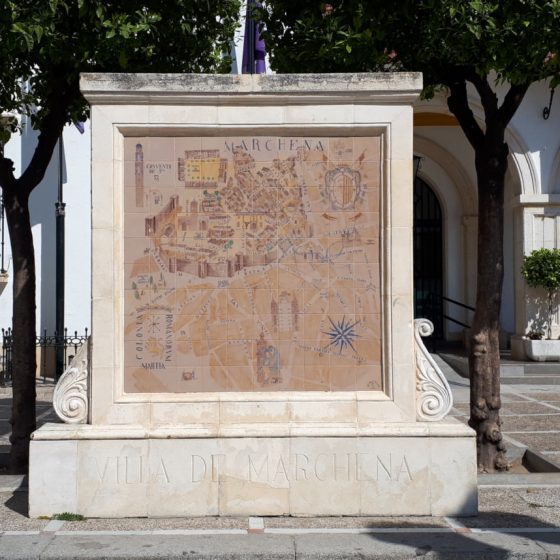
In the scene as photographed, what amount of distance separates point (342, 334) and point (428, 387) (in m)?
0.77

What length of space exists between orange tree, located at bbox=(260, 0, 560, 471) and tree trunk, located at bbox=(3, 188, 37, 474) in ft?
10.4

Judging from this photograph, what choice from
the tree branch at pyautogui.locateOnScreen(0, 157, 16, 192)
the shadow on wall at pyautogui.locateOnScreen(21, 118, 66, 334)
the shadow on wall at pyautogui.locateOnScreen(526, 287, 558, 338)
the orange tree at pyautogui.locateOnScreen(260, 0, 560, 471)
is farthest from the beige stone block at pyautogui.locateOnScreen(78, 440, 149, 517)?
the shadow on wall at pyautogui.locateOnScreen(526, 287, 558, 338)

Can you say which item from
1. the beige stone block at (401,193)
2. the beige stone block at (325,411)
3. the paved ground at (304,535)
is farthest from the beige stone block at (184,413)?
the beige stone block at (401,193)

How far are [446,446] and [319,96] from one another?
2792 mm

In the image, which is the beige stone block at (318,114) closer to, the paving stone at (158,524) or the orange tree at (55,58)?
the orange tree at (55,58)

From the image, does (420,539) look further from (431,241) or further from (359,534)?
(431,241)

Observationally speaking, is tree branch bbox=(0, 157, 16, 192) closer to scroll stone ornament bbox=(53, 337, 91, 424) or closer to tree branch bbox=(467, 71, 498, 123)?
scroll stone ornament bbox=(53, 337, 91, 424)

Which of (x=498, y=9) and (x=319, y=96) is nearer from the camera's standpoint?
(x=319, y=96)

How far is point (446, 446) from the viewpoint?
604 cm

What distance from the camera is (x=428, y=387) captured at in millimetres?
6258

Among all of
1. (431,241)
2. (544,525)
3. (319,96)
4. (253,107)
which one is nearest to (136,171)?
(253,107)

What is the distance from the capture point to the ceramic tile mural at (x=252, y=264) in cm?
628

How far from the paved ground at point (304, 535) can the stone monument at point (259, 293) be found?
12.5 inches

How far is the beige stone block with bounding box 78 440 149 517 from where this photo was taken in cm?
600
